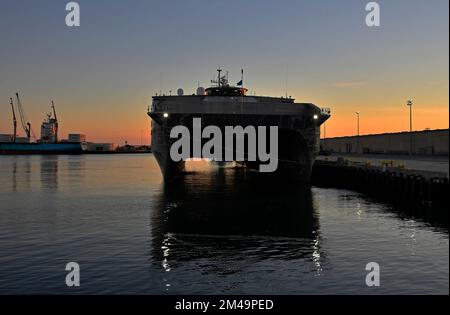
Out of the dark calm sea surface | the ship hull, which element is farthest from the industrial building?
the dark calm sea surface

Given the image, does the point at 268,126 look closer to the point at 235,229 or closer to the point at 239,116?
the point at 239,116

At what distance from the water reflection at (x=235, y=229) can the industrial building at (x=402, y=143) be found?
39823 millimetres

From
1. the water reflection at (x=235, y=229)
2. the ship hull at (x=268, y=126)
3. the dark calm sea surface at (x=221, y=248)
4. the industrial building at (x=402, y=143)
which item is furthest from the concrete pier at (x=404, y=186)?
the industrial building at (x=402, y=143)

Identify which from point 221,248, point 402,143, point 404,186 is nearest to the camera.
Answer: point 221,248

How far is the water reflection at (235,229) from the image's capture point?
Result: 744 inches

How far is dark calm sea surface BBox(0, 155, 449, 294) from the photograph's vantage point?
15039 millimetres

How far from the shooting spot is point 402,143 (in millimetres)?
102125

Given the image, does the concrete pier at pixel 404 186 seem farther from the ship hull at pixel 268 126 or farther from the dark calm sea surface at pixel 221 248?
the ship hull at pixel 268 126

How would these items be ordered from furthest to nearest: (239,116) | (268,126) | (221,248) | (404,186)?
1. (268,126)
2. (404,186)
3. (239,116)
4. (221,248)

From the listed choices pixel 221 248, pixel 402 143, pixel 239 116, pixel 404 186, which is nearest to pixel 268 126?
pixel 239 116

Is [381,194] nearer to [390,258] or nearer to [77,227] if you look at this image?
[390,258]

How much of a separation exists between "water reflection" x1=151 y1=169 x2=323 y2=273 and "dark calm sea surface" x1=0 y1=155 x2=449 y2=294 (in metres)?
0.06

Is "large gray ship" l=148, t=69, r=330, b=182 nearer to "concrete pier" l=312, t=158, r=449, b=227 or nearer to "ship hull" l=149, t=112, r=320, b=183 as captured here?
"ship hull" l=149, t=112, r=320, b=183

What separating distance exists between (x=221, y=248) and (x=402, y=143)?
91.6 meters
